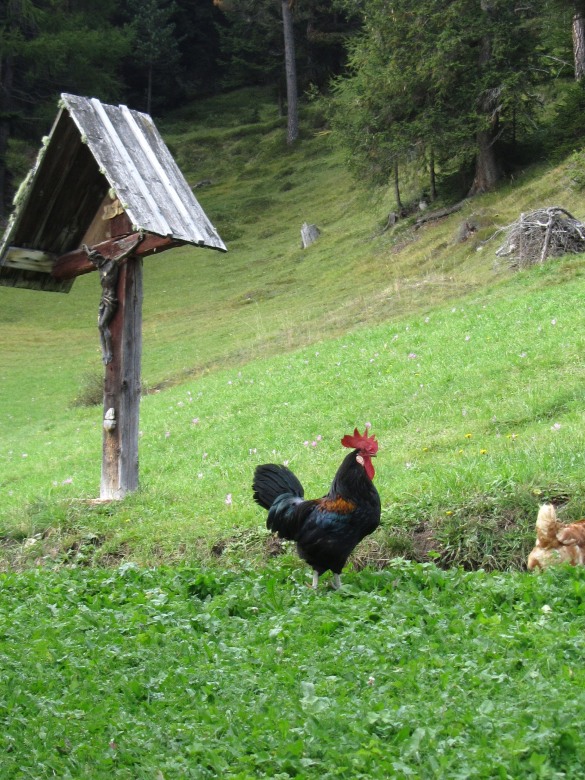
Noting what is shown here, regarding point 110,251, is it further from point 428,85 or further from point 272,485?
point 428,85

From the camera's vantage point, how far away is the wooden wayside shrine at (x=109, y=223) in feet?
34.8

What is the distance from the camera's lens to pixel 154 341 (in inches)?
1268

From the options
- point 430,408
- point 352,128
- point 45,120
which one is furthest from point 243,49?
point 430,408

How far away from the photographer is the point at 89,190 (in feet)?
37.0

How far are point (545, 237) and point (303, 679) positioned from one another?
59.9 feet

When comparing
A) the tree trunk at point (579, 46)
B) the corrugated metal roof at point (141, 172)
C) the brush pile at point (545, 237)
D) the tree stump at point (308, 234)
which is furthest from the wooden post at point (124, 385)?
the tree stump at point (308, 234)

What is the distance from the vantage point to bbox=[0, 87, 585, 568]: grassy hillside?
30.4ft

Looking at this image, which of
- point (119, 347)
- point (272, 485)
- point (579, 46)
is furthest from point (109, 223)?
point (579, 46)

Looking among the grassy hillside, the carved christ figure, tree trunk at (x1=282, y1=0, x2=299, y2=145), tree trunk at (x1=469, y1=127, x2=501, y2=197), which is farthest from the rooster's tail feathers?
tree trunk at (x1=282, y1=0, x2=299, y2=145)

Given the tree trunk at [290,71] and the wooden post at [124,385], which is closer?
the wooden post at [124,385]

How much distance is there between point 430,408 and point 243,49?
6087 centimetres

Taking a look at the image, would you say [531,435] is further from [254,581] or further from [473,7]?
[473,7]

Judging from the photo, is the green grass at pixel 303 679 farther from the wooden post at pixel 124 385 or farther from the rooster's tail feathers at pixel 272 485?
the wooden post at pixel 124 385

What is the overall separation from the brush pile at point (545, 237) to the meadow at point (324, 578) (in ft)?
3.45
